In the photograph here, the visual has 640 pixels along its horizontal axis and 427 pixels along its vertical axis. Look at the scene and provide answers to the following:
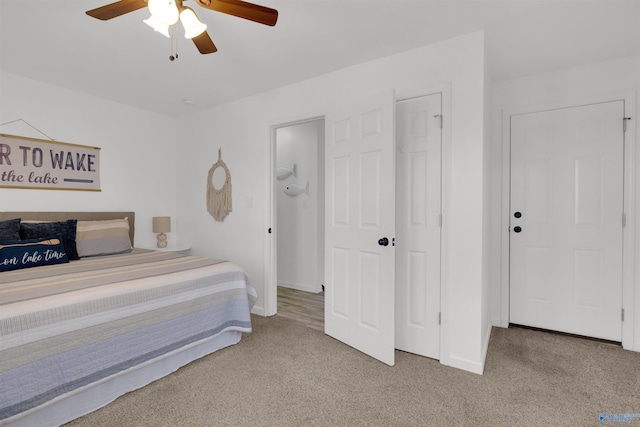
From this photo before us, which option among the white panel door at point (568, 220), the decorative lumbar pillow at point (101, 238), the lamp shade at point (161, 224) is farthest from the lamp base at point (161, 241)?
the white panel door at point (568, 220)

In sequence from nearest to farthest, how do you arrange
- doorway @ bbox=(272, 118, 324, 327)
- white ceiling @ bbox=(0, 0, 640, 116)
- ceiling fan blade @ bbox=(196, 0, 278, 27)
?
ceiling fan blade @ bbox=(196, 0, 278, 27) → white ceiling @ bbox=(0, 0, 640, 116) → doorway @ bbox=(272, 118, 324, 327)

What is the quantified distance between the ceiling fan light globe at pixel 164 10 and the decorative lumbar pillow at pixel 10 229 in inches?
90.7

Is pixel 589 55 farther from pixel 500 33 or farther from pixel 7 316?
pixel 7 316

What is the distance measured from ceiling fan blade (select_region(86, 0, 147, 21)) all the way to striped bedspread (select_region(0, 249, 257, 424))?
59.4 inches

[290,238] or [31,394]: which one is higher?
[290,238]

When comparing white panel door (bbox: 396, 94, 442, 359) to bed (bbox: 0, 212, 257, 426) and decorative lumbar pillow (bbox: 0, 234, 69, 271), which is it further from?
decorative lumbar pillow (bbox: 0, 234, 69, 271)

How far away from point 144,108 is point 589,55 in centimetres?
450

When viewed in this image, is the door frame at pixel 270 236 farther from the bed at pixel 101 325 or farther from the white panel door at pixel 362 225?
the white panel door at pixel 362 225

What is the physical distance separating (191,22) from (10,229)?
2.41 m

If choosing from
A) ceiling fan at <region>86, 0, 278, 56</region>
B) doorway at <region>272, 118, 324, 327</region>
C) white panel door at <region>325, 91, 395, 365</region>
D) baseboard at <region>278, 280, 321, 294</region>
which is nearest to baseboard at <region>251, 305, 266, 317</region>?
doorway at <region>272, 118, 324, 327</region>

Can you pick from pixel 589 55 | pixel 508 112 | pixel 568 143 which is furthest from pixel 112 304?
pixel 589 55

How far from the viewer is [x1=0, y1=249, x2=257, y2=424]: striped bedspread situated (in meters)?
1.54

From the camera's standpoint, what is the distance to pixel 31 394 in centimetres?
154

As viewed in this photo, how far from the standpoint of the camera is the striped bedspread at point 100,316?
1.54 metres
